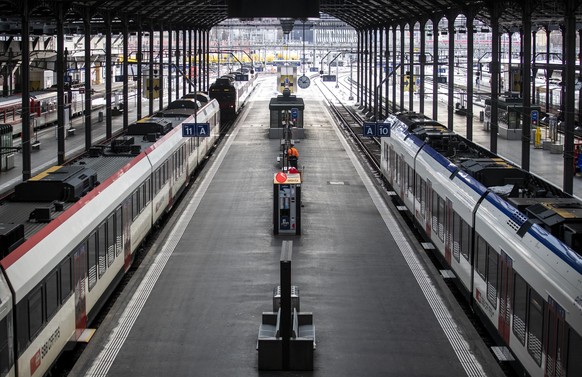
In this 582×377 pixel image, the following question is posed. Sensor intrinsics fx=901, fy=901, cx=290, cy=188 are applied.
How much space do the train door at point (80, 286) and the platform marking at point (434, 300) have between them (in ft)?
21.0

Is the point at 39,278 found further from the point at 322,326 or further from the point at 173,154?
the point at 173,154

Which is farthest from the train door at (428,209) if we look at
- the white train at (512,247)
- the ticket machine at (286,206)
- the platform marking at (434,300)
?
the ticket machine at (286,206)

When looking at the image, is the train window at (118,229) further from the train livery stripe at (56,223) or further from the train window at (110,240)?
the train livery stripe at (56,223)

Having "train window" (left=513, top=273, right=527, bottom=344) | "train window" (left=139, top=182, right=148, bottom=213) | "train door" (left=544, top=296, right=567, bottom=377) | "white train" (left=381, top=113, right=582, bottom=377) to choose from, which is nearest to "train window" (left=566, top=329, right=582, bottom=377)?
"white train" (left=381, top=113, right=582, bottom=377)

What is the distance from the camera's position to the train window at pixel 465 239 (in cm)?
1784

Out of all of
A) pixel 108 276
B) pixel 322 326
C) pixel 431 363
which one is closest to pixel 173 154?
pixel 108 276

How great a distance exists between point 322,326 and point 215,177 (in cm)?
2075

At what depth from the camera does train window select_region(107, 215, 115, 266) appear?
18281 mm

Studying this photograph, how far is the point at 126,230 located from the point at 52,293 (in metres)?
6.83

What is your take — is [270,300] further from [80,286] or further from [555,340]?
[555,340]

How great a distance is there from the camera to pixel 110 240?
60.7ft

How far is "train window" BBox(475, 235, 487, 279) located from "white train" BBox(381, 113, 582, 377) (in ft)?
0.06

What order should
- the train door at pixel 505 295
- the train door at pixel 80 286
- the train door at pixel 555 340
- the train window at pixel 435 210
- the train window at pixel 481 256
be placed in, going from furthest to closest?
the train window at pixel 435 210 < the train window at pixel 481 256 < the train door at pixel 80 286 < the train door at pixel 505 295 < the train door at pixel 555 340

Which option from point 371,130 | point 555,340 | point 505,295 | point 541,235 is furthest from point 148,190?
point 555,340
